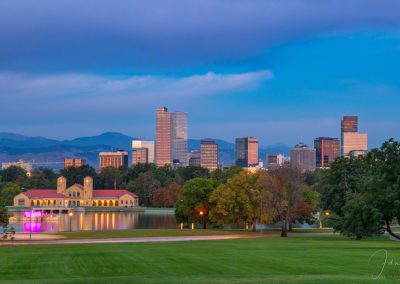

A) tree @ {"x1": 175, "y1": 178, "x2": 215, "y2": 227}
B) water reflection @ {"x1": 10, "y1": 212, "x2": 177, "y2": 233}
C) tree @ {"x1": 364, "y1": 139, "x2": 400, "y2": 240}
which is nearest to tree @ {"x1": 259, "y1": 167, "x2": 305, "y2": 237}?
tree @ {"x1": 175, "y1": 178, "x2": 215, "y2": 227}

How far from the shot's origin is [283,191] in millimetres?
76750

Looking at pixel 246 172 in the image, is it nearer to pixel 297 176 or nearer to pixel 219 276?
pixel 297 176

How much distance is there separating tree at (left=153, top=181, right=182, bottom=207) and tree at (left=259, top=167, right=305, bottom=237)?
344 ft

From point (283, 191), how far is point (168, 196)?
112 m

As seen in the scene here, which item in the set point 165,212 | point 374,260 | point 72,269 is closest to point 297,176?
point 374,260

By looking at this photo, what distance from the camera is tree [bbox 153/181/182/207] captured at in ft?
608

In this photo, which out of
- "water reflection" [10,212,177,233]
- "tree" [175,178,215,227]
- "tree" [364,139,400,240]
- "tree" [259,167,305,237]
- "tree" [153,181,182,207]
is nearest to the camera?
"tree" [364,139,400,240]

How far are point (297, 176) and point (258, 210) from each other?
10884mm

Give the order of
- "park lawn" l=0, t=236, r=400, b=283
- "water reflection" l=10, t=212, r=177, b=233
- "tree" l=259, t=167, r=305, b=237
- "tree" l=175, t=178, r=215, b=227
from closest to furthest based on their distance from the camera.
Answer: "park lawn" l=0, t=236, r=400, b=283
"tree" l=259, t=167, r=305, b=237
"tree" l=175, t=178, r=215, b=227
"water reflection" l=10, t=212, r=177, b=233

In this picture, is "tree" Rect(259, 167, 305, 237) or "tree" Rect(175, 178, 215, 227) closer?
"tree" Rect(259, 167, 305, 237)

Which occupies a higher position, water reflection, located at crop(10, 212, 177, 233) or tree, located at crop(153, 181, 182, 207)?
tree, located at crop(153, 181, 182, 207)

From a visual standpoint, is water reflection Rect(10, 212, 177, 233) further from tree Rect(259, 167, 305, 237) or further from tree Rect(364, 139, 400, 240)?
tree Rect(364, 139, 400, 240)

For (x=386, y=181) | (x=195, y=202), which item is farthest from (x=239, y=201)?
(x=386, y=181)

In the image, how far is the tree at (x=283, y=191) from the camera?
3031 inches
